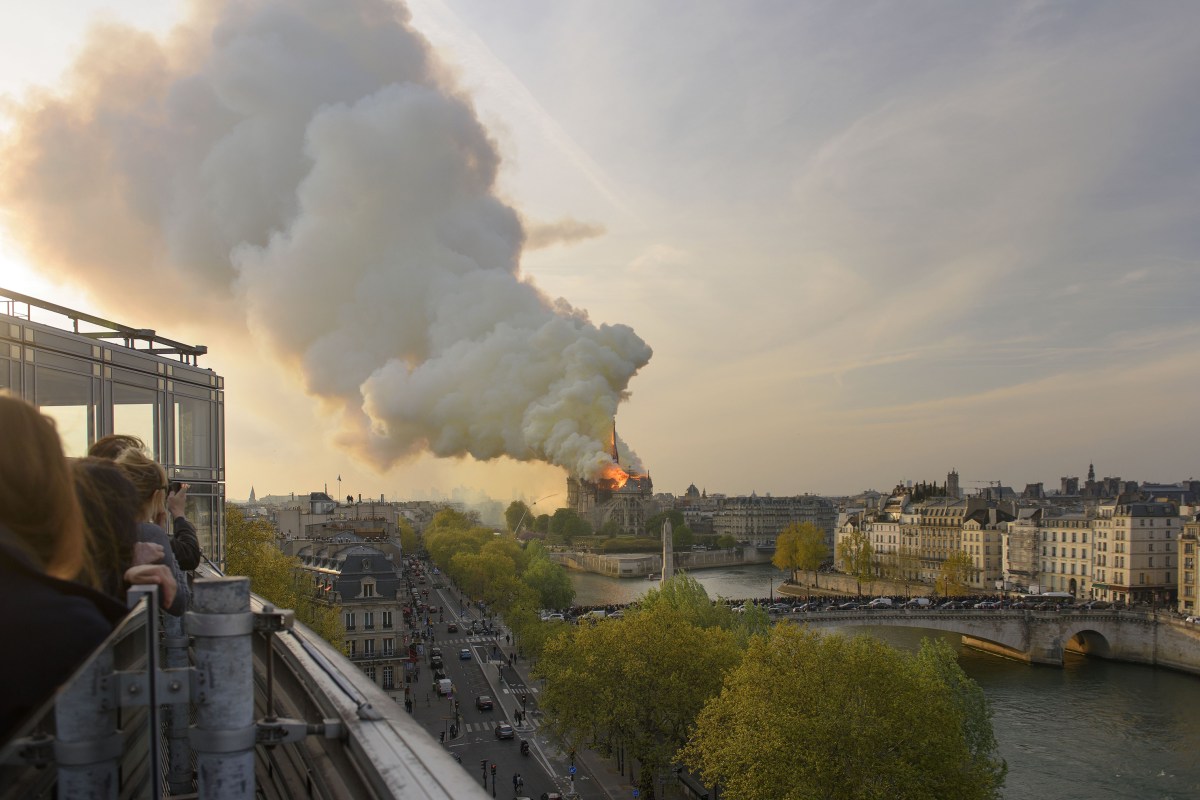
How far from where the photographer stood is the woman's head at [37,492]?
1.47 metres

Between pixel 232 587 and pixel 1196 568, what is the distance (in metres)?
48.7

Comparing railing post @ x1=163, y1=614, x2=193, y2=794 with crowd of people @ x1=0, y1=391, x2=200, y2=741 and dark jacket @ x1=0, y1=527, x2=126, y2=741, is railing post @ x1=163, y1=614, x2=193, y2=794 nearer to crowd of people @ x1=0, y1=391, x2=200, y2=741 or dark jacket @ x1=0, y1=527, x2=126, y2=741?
crowd of people @ x1=0, y1=391, x2=200, y2=741

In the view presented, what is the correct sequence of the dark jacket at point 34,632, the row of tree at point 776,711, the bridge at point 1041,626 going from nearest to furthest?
the dark jacket at point 34,632
the row of tree at point 776,711
the bridge at point 1041,626

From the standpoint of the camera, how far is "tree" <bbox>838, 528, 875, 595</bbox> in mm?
60156

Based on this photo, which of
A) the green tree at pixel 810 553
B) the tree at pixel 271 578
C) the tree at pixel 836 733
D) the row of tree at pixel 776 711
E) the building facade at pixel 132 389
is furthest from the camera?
the green tree at pixel 810 553

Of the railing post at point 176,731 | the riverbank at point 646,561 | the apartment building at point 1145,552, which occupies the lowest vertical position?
the riverbank at point 646,561

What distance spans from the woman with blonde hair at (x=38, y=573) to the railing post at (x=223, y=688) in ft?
0.80

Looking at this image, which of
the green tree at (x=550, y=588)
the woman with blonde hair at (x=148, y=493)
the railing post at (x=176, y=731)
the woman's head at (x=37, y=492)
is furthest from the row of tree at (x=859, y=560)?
the woman's head at (x=37, y=492)

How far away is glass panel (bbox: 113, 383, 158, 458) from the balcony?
772cm

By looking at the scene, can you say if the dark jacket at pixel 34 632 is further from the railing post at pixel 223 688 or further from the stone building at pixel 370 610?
the stone building at pixel 370 610

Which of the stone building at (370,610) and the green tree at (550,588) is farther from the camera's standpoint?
the green tree at (550,588)

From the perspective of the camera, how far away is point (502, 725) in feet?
78.8

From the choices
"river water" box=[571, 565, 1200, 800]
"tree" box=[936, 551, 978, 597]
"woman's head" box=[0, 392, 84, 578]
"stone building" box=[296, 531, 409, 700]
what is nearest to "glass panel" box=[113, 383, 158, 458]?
"woman's head" box=[0, 392, 84, 578]

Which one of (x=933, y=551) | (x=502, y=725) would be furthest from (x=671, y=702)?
(x=933, y=551)
